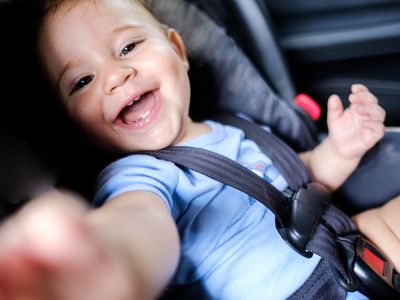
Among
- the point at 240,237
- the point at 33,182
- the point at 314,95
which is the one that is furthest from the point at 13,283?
the point at 314,95

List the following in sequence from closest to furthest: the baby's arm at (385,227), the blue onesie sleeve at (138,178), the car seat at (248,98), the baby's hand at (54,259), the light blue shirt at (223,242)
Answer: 1. the baby's hand at (54,259)
2. the blue onesie sleeve at (138,178)
3. the light blue shirt at (223,242)
4. the baby's arm at (385,227)
5. the car seat at (248,98)

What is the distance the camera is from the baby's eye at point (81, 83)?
0.81 metres

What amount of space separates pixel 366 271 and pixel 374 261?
0.16 ft

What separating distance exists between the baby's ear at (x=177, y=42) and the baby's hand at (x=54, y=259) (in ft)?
2.38

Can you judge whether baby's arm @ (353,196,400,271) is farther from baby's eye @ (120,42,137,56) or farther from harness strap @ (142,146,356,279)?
baby's eye @ (120,42,137,56)

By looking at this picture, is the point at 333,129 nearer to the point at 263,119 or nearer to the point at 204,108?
the point at 263,119

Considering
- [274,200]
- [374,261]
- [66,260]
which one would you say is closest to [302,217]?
[274,200]

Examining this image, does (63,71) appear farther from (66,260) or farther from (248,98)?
(66,260)

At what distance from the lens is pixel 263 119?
3.75 feet

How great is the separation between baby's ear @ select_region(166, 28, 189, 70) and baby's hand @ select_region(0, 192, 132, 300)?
725mm

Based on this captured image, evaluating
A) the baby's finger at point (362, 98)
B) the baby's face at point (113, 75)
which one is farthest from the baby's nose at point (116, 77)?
the baby's finger at point (362, 98)

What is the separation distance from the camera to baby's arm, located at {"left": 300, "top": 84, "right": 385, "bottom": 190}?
0.92 meters

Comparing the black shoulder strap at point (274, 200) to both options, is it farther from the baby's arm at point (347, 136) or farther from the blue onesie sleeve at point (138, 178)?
the baby's arm at point (347, 136)

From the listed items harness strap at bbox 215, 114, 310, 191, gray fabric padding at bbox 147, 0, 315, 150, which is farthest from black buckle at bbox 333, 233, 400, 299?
gray fabric padding at bbox 147, 0, 315, 150
